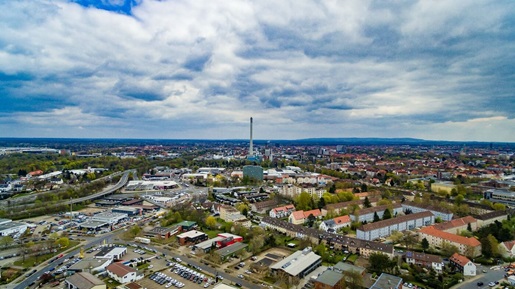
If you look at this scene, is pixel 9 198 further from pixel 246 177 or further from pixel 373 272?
pixel 373 272

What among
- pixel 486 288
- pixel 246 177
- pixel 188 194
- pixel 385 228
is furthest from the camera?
pixel 246 177

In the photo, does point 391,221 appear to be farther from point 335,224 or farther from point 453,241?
point 453,241

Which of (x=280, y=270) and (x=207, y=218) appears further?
(x=207, y=218)

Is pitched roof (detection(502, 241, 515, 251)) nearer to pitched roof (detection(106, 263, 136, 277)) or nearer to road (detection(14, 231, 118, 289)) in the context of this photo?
pitched roof (detection(106, 263, 136, 277))

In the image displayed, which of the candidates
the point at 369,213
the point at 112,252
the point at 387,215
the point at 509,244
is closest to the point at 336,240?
the point at 369,213

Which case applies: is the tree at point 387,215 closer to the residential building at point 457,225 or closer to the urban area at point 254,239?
the urban area at point 254,239

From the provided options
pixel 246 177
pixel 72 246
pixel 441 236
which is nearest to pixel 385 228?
pixel 441 236

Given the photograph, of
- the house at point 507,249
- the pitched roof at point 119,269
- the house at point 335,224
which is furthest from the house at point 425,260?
the pitched roof at point 119,269
